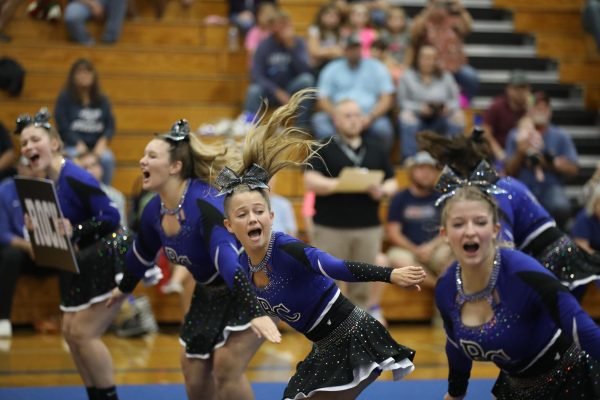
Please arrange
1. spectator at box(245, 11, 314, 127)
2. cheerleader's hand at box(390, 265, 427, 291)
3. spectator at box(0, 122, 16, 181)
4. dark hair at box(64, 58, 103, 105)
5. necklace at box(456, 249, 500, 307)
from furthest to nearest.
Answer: spectator at box(245, 11, 314, 127)
dark hair at box(64, 58, 103, 105)
spectator at box(0, 122, 16, 181)
necklace at box(456, 249, 500, 307)
cheerleader's hand at box(390, 265, 427, 291)

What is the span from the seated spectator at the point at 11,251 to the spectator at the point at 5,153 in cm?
31

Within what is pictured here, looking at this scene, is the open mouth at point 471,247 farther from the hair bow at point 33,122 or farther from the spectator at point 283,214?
the spectator at point 283,214

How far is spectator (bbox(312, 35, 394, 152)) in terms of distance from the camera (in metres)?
9.26

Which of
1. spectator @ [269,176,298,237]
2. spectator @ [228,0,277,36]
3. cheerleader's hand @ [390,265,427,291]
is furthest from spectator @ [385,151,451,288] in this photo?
cheerleader's hand @ [390,265,427,291]

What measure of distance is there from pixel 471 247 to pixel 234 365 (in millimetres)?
1465

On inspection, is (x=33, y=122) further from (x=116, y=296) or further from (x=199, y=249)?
(x=199, y=249)

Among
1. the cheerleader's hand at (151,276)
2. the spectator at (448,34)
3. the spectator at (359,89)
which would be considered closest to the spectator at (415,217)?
the spectator at (359,89)

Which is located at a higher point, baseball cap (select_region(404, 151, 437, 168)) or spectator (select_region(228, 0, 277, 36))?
spectator (select_region(228, 0, 277, 36))

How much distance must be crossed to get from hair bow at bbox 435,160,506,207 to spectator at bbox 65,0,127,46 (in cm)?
683

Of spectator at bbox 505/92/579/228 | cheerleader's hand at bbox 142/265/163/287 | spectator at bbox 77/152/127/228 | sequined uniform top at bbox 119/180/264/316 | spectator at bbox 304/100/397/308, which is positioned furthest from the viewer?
spectator at bbox 505/92/579/228

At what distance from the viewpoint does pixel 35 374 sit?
6.86 meters

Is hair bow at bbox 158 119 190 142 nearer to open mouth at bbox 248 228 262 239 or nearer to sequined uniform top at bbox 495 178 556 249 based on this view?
open mouth at bbox 248 228 262 239

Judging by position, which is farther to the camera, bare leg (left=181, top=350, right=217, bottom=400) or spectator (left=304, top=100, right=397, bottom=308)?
spectator (left=304, top=100, right=397, bottom=308)

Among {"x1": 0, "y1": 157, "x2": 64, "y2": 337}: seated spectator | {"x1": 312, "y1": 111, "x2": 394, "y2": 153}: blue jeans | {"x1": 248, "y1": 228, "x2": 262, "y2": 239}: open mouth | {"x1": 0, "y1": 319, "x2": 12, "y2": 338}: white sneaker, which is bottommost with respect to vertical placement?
{"x1": 0, "y1": 319, "x2": 12, "y2": 338}: white sneaker
